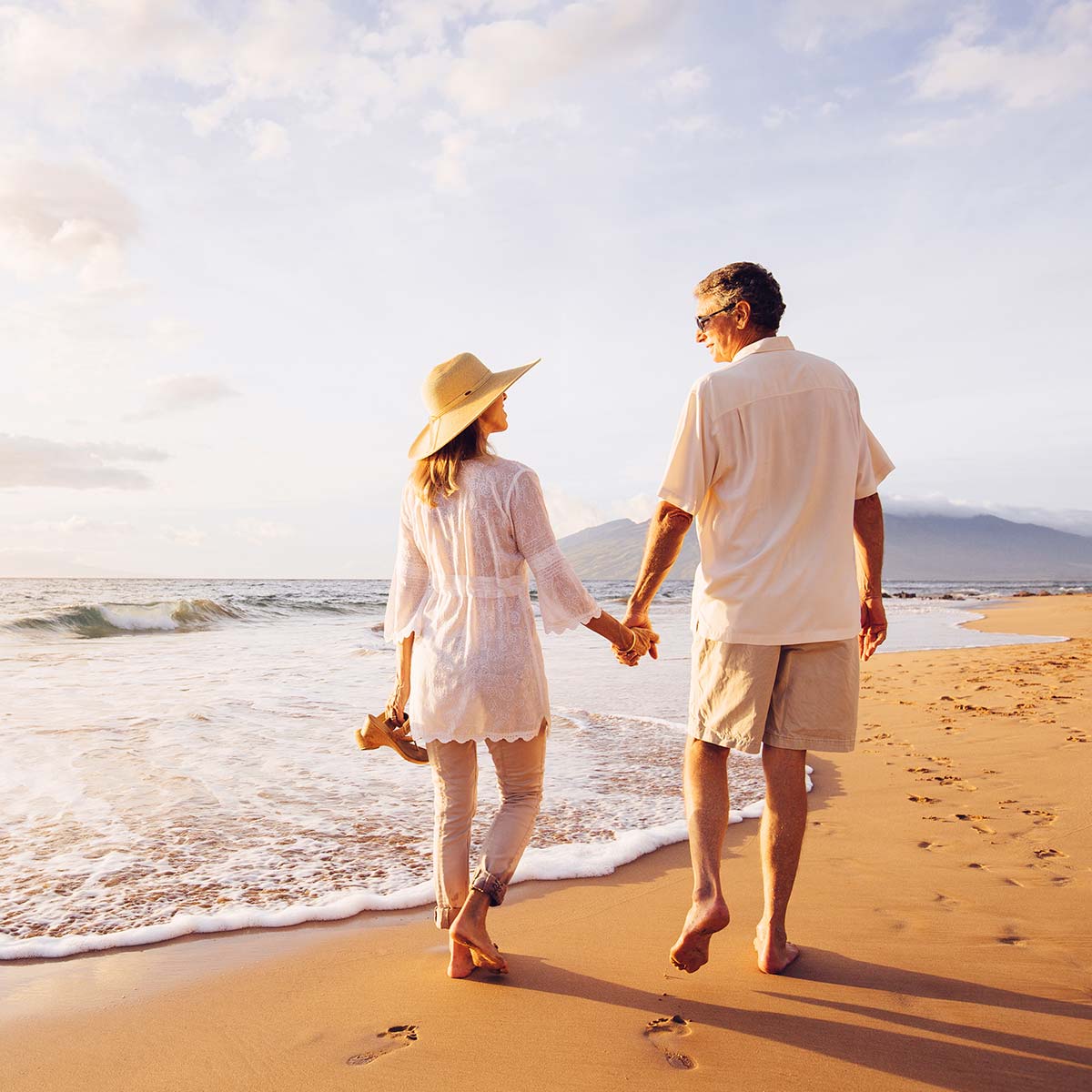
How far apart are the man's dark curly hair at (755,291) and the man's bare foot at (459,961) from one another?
6.88 feet

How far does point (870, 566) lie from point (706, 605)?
2.07 ft

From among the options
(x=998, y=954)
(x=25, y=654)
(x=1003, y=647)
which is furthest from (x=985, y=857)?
(x=25, y=654)

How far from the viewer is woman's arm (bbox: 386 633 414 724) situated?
2688 mm

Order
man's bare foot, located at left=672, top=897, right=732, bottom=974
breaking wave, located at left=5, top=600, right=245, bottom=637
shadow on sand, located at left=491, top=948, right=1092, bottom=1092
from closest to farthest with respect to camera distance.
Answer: shadow on sand, located at left=491, top=948, right=1092, bottom=1092 < man's bare foot, located at left=672, top=897, right=732, bottom=974 < breaking wave, located at left=5, top=600, right=245, bottom=637

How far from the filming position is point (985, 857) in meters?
3.32

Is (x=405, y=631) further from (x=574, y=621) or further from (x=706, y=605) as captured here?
(x=706, y=605)

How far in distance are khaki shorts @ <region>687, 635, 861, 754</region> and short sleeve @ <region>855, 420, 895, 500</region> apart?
49 centimetres

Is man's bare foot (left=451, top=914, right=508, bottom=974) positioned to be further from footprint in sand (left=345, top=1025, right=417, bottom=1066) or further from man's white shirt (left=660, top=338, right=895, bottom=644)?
man's white shirt (left=660, top=338, right=895, bottom=644)

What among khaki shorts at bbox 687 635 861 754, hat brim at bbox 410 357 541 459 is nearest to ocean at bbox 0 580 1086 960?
khaki shorts at bbox 687 635 861 754

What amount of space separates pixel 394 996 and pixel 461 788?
1.93ft

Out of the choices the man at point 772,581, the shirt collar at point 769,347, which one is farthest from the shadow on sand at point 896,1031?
the shirt collar at point 769,347

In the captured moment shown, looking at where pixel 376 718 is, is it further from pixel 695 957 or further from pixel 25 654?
pixel 25 654

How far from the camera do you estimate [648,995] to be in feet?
7.58

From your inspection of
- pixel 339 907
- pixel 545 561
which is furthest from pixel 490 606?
pixel 339 907
